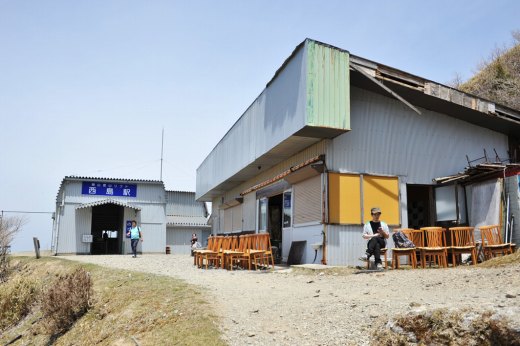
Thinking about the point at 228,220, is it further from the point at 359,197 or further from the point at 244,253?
the point at 359,197

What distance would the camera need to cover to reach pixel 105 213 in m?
31.8

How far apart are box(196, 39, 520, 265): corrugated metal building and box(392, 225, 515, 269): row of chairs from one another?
5.23ft

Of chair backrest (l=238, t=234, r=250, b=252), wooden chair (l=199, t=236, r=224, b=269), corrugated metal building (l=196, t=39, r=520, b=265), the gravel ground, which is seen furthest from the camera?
wooden chair (l=199, t=236, r=224, b=269)

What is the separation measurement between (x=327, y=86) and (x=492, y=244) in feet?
17.3

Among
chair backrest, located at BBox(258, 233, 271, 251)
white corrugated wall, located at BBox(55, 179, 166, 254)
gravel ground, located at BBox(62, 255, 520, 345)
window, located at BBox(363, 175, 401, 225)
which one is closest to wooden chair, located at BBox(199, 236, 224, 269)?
chair backrest, located at BBox(258, 233, 271, 251)

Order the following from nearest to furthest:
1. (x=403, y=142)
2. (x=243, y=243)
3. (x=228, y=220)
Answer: (x=403, y=142)
(x=243, y=243)
(x=228, y=220)

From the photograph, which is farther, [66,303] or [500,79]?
[500,79]

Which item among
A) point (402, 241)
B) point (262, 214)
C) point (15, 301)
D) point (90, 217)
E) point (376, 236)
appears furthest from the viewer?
point (90, 217)

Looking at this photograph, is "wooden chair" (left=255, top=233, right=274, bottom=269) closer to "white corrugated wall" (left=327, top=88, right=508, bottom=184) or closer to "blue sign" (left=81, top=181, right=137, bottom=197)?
"white corrugated wall" (left=327, top=88, right=508, bottom=184)

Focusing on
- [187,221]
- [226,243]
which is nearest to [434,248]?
[226,243]

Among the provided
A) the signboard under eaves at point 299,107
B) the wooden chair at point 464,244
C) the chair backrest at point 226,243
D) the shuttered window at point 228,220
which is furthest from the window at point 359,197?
the shuttered window at point 228,220

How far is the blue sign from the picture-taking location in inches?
1115

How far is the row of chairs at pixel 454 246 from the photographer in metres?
10.3

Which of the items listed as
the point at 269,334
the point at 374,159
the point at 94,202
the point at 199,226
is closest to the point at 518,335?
Answer: the point at 269,334
